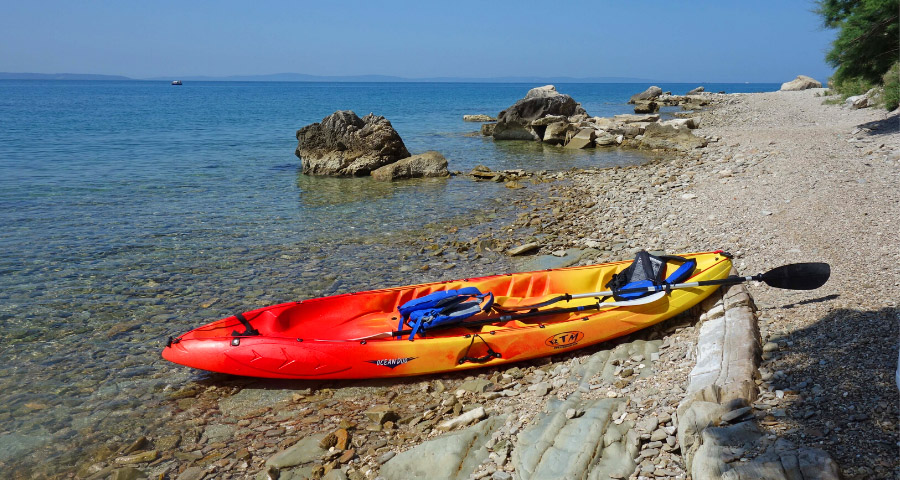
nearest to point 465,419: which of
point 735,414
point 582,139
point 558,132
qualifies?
point 735,414

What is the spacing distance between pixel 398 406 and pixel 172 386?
2.50 m

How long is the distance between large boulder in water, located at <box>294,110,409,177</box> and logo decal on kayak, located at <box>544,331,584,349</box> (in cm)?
1423

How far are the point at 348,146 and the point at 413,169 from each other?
275 cm

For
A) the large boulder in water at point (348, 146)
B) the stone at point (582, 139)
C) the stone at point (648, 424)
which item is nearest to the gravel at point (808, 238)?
the stone at point (648, 424)

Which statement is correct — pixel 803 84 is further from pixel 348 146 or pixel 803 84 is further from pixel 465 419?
pixel 465 419

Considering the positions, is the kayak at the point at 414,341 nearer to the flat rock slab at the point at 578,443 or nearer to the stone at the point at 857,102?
the flat rock slab at the point at 578,443

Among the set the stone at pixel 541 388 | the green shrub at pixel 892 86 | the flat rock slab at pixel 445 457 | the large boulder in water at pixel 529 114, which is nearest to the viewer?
the flat rock slab at pixel 445 457

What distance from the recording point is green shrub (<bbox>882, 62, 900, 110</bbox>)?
16.1m

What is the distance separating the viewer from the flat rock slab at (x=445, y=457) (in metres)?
4.46

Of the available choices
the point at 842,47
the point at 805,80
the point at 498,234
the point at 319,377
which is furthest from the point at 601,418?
the point at 805,80

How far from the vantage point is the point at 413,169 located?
18984 mm

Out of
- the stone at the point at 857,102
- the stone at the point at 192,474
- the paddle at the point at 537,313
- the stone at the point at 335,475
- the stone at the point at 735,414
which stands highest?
the stone at the point at 857,102

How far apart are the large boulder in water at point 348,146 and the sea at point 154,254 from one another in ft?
2.58

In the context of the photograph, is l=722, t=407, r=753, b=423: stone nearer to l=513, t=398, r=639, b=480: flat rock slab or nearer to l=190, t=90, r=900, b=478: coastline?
l=190, t=90, r=900, b=478: coastline
